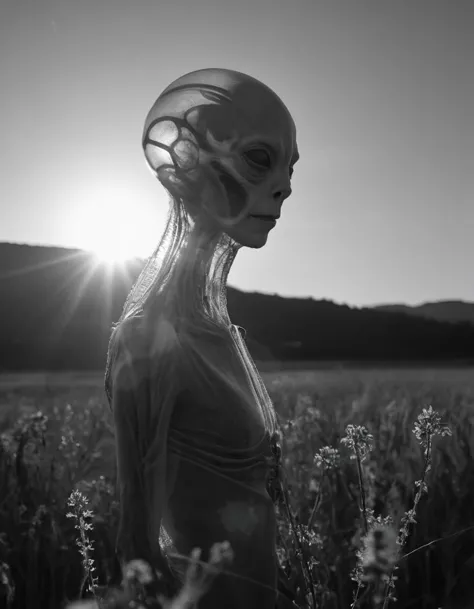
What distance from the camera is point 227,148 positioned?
3.92 ft

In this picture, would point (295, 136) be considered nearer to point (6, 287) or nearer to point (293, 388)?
point (293, 388)

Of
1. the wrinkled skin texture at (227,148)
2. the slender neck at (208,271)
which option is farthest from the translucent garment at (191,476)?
the wrinkled skin texture at (227,148)

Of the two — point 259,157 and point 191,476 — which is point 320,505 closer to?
point 191,476

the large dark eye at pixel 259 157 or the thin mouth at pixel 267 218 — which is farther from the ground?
the large dark eye at pixel 259 157

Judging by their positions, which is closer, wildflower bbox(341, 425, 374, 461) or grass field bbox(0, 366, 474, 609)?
wildflower bbox(341, 425, 374, 461)

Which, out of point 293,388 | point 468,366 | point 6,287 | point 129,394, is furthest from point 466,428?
point 6,287

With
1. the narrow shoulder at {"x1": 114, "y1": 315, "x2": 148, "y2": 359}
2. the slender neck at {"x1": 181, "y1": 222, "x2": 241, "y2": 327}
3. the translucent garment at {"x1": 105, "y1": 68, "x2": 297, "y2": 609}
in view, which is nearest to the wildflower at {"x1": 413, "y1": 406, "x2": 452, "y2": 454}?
the translucent garment at {"x1": 105, "y1": 68, "x2": 297, "y2": 609}

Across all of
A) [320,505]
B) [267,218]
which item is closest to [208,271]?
A: [267,218]

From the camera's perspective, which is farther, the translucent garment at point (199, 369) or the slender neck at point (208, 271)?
the slender neck at point (208, 271)

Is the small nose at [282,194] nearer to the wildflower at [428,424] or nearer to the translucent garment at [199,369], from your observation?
the translucent garment at [199,369]

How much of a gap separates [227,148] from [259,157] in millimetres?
71

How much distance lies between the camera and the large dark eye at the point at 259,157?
1208mm

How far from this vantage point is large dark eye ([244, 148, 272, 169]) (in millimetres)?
1208

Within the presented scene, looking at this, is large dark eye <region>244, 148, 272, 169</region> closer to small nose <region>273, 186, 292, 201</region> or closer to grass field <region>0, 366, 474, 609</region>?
small nose <region>273, 186, 292, 201</region>
